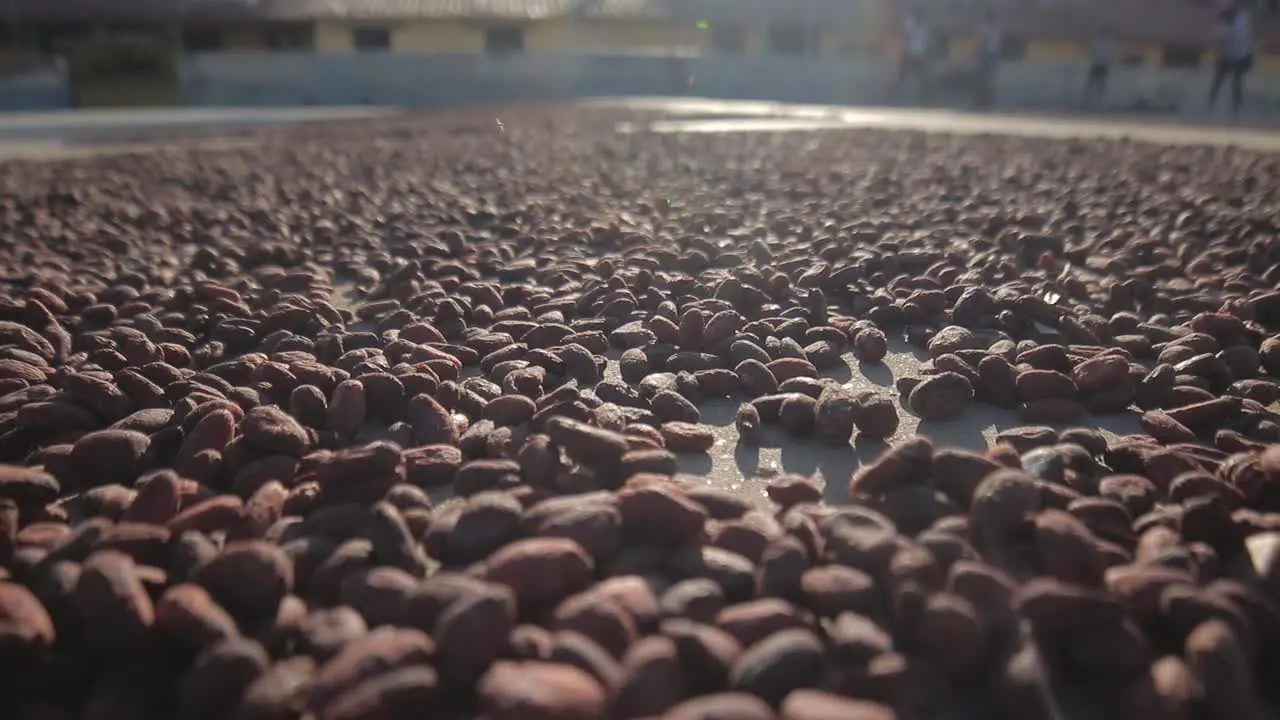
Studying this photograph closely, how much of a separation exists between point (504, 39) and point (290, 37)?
532 cm

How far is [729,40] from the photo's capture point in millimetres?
26000

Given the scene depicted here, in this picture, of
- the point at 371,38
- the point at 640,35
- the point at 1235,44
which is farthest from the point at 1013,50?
the point at 371,38

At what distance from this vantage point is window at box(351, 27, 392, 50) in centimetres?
2284

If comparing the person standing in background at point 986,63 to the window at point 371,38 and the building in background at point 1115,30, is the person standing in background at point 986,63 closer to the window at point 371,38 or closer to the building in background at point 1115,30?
the building in background at point 1115,30

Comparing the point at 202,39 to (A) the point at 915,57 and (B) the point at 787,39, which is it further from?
(A) the point at 915,57

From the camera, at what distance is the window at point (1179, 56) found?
22.7m

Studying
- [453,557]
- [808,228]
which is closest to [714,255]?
[808,228]

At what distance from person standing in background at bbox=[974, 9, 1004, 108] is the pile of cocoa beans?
615 inches

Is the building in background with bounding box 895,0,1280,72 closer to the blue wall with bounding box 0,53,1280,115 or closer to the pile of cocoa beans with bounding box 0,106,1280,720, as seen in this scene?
the blue wall with bounding box 0,53,1280,115

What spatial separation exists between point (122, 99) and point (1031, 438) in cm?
2129

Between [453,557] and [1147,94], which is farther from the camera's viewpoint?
[1147,94]

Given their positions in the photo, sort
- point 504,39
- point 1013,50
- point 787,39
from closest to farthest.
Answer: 1. point 1013,50
2. point 504,39
3. point 787,39

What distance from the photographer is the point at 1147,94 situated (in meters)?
19.8

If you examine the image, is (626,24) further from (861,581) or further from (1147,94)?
(861,581)
